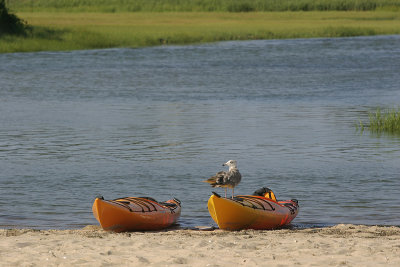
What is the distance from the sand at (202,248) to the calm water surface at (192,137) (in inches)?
70.8

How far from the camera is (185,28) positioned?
7550cm

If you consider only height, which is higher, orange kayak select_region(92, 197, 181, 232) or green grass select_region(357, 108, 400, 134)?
orange kayak select_region(92, 197, 181, 232)

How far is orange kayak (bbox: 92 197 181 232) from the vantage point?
1283 centimetres

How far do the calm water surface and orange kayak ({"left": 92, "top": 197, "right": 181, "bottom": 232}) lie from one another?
0.75m

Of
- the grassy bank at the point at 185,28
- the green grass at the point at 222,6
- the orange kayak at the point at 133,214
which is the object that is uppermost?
the orange kayak at the point at 133,214

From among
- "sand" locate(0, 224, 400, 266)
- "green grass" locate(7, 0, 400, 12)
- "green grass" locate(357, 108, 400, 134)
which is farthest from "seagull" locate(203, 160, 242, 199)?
"green grass" locate(7, 0, 400, 12)

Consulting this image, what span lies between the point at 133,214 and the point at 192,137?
37.5 ft

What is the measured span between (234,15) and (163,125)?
67080mm

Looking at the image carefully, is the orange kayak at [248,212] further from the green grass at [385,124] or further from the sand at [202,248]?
the green grass at [385,124]

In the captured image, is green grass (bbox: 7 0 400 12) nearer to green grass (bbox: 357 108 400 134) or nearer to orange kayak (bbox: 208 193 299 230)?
green grass (bbox: 357 108 400 134)

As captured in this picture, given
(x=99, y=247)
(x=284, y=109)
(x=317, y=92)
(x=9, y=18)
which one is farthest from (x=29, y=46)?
(x=99, y=247)

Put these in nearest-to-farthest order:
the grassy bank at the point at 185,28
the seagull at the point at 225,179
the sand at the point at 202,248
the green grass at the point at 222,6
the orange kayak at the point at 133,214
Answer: the sand at the point at 202,248 < the orange kayak at the point at 133,214 < the seagull at the point at 225,179 < the grassy bank at the point at 185,28 < the green grass at the point at 222,6

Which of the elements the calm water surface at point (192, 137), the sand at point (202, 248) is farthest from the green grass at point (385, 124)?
the sand at point (202, 248)

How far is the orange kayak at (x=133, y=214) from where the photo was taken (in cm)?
1283
